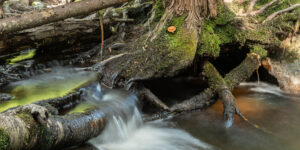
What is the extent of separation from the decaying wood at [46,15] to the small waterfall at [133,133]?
1.56 meters

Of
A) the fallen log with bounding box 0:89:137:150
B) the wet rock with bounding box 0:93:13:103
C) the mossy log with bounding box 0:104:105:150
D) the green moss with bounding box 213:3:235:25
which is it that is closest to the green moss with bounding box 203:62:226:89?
the green moss with bounding box 213:3:235:25

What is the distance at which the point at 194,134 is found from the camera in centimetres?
505

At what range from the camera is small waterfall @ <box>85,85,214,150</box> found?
14.3 ft

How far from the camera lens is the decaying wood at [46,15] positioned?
→ 14.3ft

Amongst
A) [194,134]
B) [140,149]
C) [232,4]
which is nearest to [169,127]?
[194,134]

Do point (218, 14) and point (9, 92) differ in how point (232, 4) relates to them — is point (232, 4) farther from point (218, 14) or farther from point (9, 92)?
point (9, 92)

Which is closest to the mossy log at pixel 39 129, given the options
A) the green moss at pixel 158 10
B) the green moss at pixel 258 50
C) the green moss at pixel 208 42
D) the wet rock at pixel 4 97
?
the wet rock at pixel 4 97

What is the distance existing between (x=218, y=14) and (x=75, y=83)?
3386mm

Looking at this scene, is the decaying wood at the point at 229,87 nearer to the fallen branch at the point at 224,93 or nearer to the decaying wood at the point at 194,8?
the fallen branch at the point at 224,93

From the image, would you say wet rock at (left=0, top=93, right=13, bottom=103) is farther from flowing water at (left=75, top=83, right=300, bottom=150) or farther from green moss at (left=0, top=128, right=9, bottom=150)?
green moss at (left=0, top=128, right=9, bottom=150)

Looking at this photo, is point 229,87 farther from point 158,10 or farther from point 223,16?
point 158,10

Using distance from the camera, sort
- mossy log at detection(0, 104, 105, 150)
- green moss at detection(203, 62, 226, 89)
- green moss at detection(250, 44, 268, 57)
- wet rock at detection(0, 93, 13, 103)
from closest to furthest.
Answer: mossy log at detection(0, 104, 105, 150) < wet rock at detection(0, 93, 13, 103) < green moss at detection(203, 62, 226, 89) < green moss at detection(250, 44, 268, 57)

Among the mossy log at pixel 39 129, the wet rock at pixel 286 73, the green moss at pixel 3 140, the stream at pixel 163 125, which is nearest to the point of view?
the green moss at pixel 3 140

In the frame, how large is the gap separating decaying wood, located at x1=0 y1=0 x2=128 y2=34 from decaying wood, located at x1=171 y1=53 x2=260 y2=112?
8.00ft
